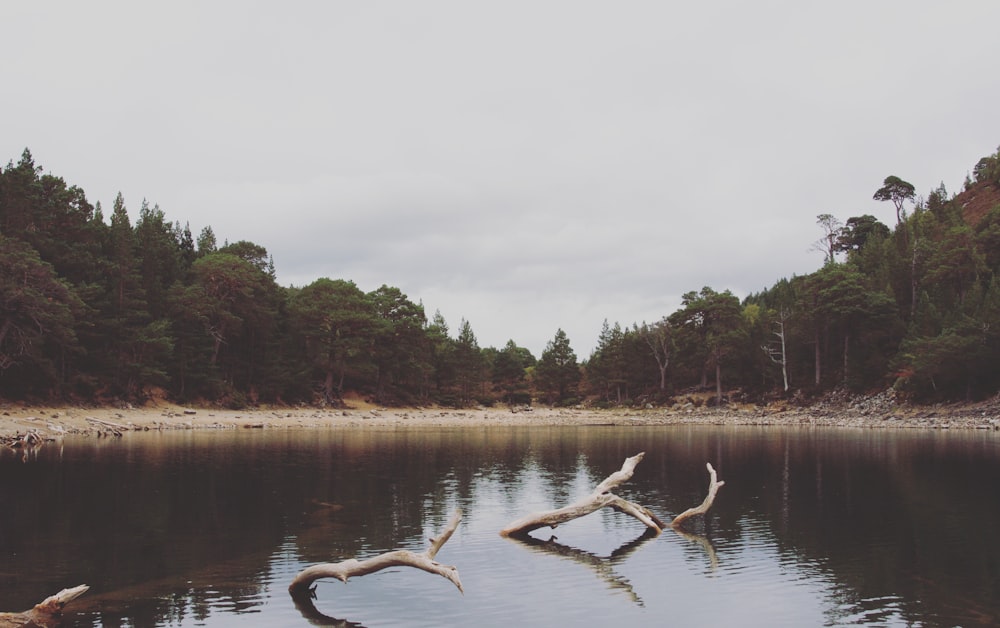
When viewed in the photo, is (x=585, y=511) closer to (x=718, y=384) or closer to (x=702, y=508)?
(x=702, y=508)

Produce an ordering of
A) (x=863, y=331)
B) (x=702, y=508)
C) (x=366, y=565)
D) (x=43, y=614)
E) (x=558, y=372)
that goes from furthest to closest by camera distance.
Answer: (x=558, y=372) < (x=863, y=331) < (x=702, y=508) < (x=366, y=565) < (x=43, y=614)

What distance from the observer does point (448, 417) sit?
97500 millimetres

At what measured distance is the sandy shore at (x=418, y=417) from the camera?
5650 centimetres

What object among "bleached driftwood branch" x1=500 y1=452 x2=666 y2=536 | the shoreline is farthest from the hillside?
"bleached driftwood branch" x1=500 y1=452 x2=666 y2=536

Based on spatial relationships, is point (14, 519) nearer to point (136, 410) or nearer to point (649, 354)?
point (136, 410)

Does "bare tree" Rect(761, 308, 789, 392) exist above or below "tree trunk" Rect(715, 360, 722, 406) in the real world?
above

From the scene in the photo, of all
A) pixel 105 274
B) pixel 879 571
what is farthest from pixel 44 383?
pixel 879 571

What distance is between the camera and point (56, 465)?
1364 inches

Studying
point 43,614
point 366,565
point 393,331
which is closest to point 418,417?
point 393,331

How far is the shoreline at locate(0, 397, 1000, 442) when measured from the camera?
56.3 metres

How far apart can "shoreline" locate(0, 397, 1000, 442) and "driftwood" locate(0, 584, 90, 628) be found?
4061cm

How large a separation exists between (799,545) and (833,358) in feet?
292

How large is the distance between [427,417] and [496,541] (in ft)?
246

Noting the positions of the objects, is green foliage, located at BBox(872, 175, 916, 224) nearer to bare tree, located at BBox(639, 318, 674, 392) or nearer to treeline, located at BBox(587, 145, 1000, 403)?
treeline, located at BBox(587, 145, 1000, 403)
